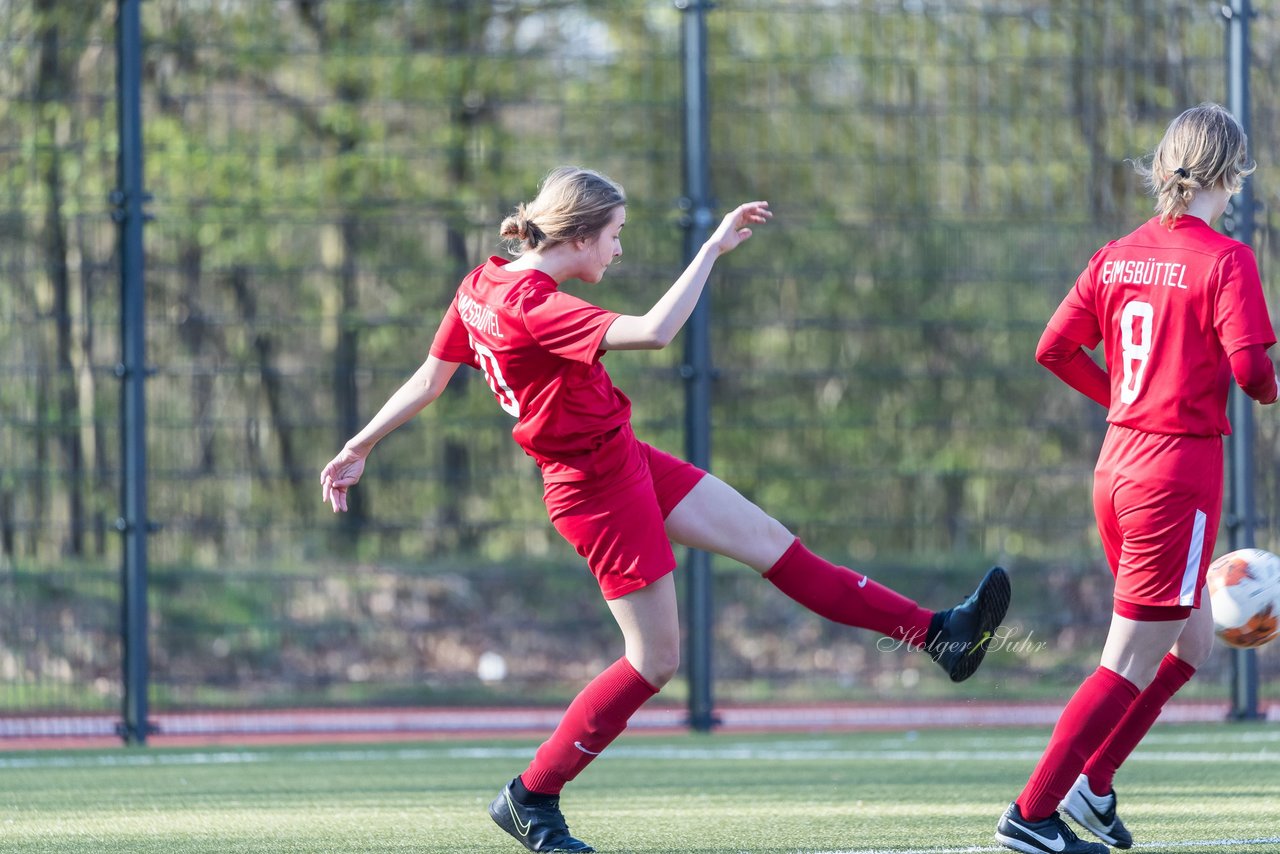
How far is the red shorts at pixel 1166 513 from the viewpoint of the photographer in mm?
4109

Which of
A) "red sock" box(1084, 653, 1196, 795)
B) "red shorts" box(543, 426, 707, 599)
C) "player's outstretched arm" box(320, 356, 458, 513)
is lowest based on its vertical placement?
"red sock" box(1084, 653, 1196, 795)

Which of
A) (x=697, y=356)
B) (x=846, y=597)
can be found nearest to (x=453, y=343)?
(x=846, y=597)

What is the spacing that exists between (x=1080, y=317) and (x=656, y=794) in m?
2.45

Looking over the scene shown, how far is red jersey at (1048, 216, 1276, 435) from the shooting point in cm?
402

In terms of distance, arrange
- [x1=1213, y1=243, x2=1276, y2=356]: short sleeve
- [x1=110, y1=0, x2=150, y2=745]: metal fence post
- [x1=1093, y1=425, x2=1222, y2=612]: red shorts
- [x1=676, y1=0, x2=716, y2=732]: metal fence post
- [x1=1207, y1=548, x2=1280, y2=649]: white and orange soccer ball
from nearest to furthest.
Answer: [x1=1213, y1=243, x2=1276, y2=356]: short sleeve → [x1=1093, y1=425, x2=1222, y2=612]: red shorts → [x1=1207, y1=548, x2=1280, y2=649]: white and orange soccer ball → [x1=110, y1=0, x2=150, y2=745]: metal fence post → [x1=676, y1=0, x2=716, y2=732]: metal fence post

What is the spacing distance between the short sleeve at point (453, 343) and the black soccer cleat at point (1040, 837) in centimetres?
175

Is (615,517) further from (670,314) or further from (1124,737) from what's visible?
(1124,737)

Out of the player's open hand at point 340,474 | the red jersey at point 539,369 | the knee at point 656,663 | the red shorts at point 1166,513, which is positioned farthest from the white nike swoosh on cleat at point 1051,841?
the player's open hand at point 340,474

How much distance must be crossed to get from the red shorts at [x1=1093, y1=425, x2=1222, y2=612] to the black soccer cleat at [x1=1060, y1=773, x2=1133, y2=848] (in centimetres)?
54

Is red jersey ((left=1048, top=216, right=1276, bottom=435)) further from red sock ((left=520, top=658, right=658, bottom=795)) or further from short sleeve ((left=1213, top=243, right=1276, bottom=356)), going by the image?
red sock ((left=520, top=658, right=658, bottom=795))

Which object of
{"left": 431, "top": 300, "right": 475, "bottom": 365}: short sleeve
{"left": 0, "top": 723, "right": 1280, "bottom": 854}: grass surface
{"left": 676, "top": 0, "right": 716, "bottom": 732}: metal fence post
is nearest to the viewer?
{"left": 431, "top": 300, "right": 475, "bottom": 365}: short sleeve

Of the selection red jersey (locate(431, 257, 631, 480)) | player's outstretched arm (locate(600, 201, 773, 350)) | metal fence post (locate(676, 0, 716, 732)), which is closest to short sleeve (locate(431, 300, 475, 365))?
red jersey (locate(431, 257, 631, 480))

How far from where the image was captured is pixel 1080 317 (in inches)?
173

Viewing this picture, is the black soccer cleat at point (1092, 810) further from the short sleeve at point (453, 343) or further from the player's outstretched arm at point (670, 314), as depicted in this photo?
the short sleeve at point (453, 343)
